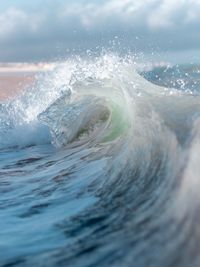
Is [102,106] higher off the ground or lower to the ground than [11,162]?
higher

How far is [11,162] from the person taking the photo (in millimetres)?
7816

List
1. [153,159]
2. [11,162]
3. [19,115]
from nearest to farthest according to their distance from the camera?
[153,159] → [11,162] → [19,115]

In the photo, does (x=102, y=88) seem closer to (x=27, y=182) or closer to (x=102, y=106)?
(x=102, y=106)

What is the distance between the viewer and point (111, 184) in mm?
4594

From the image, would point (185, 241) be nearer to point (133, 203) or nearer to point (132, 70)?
point (133, 203)

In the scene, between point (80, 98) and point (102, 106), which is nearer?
point (102, 106)

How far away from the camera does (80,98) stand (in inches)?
379

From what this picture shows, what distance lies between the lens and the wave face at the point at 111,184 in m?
2.72

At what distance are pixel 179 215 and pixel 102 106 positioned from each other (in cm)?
634

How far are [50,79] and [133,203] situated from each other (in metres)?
10.4

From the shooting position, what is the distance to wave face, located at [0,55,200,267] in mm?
2725

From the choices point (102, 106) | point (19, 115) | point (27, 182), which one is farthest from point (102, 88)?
point (19, 115)

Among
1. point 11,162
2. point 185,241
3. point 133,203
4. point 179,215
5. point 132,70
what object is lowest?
point 185,241

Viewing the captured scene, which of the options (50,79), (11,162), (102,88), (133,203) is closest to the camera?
(133,203)
